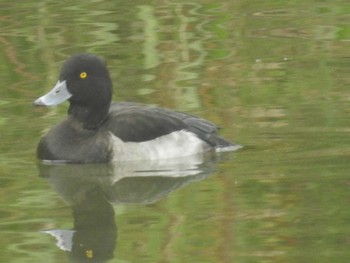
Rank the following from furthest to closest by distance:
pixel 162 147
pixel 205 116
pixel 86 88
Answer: pixel 205 116
pixel 86 88
pixel 162 147

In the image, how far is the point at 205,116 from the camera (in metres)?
12.1

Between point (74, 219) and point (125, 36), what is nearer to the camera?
point (74, 219)

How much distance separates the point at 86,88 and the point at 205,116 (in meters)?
1.26

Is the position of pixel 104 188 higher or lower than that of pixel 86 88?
lower

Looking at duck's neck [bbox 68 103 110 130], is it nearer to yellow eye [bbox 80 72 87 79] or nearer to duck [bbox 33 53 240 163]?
duck [bbox 33 53 240 163]

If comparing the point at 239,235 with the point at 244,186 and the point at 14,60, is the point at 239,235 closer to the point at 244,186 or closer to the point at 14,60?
the point at 244,186

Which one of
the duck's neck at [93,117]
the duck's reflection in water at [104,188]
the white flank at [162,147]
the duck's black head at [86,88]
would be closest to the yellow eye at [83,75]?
the duck's black head at [86,88]

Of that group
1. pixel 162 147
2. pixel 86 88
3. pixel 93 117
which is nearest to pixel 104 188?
pixel 162 147

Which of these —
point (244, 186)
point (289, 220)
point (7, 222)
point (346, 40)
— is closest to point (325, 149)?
point (244, 186)

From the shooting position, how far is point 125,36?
51.8ft

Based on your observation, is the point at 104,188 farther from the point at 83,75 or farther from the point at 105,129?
the point at 83,75

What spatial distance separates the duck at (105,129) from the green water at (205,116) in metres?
0.21

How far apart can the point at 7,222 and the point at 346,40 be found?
6.85 m

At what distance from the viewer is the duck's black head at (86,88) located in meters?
11.3
